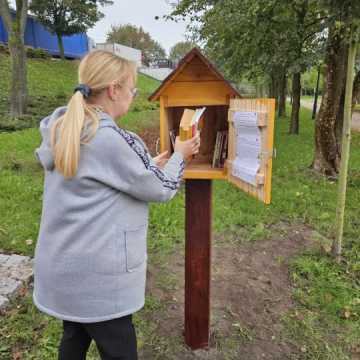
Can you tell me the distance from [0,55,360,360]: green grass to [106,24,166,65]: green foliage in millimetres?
37525

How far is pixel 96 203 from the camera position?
4.67 ft

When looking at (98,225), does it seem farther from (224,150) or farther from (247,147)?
(224,150)

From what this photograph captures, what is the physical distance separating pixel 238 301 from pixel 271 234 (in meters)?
1.40

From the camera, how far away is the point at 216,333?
273 centimetres

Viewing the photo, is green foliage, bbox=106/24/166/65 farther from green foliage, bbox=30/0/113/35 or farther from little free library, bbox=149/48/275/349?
little free library, bbox=149/48/275/349

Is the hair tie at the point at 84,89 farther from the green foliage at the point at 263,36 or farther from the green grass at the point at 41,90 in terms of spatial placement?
the green grass at the point at 41,90

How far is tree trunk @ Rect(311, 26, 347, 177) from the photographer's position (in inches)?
236

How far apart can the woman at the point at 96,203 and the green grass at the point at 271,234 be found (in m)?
1.18

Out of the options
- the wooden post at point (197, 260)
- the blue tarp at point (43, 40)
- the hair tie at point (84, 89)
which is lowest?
the wooden post at point (197, 260)

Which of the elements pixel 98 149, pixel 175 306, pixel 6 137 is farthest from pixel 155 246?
pixel 6 137

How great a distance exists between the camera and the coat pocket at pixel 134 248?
58.4 inches

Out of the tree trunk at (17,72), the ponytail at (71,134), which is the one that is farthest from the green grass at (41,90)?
the ponytail at (71,134)

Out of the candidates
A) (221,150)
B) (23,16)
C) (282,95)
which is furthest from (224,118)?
(282,95)

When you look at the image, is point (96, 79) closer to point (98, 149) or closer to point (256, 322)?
point (98, 149)
